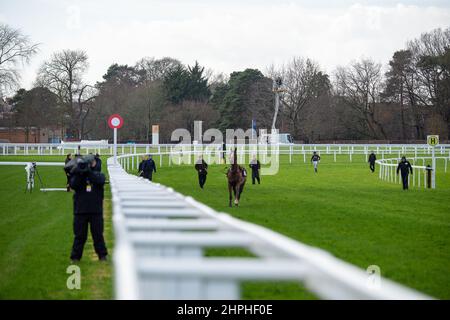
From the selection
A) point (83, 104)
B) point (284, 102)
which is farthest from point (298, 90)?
point (83, 104)

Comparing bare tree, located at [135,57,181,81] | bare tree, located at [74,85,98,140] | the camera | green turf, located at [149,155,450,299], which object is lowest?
green turf, located at [149,155,450,299]

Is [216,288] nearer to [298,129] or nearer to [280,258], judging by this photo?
[280,258]

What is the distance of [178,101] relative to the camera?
94000 millimetres

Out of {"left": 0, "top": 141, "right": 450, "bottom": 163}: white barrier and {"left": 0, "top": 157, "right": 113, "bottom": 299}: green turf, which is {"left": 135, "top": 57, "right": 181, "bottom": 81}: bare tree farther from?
{"left": 0, "top": 157, "right": 113, "bottom": 299}: green turf

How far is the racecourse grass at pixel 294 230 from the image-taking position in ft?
29.4

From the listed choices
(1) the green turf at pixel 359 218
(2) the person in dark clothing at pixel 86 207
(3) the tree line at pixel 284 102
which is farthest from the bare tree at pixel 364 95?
(2) the person in dark clothing at pixel 86 207

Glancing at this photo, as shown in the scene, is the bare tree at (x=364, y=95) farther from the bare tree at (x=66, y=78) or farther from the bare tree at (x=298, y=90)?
the bare tree at (x=66, y=78)

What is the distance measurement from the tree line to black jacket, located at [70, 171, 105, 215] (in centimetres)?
6073

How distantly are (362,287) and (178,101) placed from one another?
9245cm

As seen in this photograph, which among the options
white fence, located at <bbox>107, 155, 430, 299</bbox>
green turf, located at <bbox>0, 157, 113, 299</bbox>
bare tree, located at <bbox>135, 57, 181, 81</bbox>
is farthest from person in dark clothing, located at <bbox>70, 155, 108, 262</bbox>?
bare tree, located at <bbox>135, 57, 181, 81</bbox>

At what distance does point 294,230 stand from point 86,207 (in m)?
4.94

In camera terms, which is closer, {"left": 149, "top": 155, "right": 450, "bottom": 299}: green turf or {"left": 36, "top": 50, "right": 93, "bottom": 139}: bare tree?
{"left": 149, "top": 155, "right": 450, "bottom": 299}: green turf

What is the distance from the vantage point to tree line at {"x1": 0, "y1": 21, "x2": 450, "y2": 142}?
7175 centimetres

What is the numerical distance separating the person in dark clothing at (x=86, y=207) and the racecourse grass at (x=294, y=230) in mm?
328
